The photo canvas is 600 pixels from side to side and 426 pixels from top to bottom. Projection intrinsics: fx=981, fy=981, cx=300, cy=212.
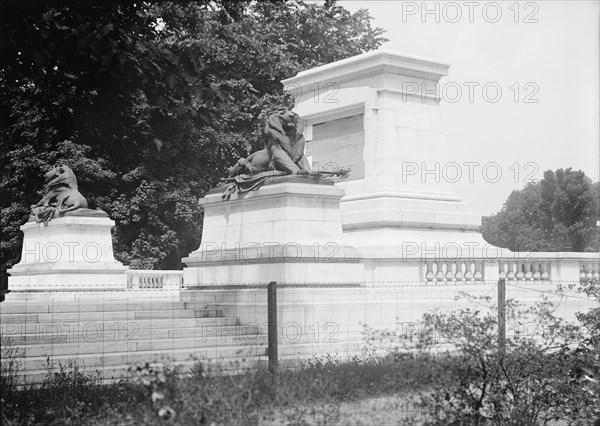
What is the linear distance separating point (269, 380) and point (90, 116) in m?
4.79

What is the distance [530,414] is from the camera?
1057 centimetres

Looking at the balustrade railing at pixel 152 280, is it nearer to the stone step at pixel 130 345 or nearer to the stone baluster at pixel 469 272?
the stone baluster at pixel 469 272

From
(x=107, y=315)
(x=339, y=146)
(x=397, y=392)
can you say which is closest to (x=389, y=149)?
(x=339, y=146)

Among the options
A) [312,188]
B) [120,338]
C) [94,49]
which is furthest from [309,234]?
[94,49]

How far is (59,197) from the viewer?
85.9 feet

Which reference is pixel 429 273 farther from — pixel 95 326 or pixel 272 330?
pixel 272 330

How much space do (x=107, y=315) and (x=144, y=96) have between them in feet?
45.3

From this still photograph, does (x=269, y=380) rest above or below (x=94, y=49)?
below

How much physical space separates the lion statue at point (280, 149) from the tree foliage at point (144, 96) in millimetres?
1199

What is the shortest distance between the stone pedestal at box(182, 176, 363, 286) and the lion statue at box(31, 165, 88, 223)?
26.0 ft

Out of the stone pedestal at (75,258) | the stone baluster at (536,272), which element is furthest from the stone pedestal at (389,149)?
the stone pedestal at (75,258)

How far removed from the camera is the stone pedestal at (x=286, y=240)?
17172mm

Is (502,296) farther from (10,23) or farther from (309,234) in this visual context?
(10,23)

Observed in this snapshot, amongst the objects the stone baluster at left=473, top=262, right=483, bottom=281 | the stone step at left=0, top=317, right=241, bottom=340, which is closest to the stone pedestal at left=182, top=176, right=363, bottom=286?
the stone step at left=0, top=317, right=241, bottom=340
